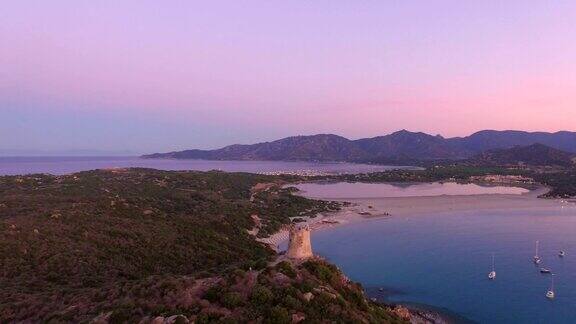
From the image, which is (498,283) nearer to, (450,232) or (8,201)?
(450,232)

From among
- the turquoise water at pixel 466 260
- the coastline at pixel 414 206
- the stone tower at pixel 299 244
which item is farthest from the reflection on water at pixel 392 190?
the stone tower at pixel 299 244

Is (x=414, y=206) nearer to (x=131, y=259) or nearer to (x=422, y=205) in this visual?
(x=422, y=205)

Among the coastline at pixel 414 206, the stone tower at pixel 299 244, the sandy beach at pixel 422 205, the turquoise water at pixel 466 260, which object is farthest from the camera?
the sandy beach at pixel 422 205

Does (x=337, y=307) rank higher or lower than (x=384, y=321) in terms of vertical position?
higher

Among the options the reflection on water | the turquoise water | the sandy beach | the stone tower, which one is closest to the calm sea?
the turquoise water

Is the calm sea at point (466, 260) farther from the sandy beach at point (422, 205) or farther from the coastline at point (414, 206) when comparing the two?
the sandy beach at point (422, 205)

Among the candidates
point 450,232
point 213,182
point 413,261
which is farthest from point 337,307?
point 213,182

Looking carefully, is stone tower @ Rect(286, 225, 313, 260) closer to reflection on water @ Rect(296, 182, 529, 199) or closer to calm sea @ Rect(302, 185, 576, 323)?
calm sea @ Rect(302, 185, 576, 323)
